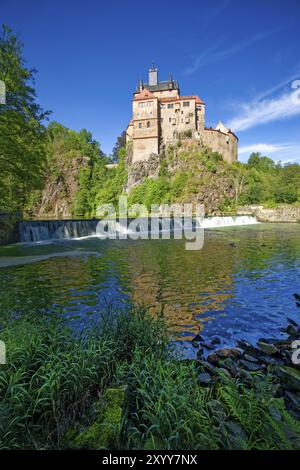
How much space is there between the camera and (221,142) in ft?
234

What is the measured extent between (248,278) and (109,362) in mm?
8841

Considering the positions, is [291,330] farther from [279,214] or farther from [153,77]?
[153,77]

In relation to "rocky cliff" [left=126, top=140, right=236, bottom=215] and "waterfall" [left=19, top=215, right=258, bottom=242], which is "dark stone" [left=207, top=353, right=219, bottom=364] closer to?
"waterfall" [left=19, top=215, right=258, bottom=242]

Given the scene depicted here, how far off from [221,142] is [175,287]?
69.3m

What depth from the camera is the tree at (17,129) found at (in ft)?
46.5

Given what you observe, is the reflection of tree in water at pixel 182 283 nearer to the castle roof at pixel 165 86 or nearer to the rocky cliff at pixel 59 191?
the rocky cliff at pixel 59 191

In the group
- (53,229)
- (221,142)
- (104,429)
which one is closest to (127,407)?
(104,429)

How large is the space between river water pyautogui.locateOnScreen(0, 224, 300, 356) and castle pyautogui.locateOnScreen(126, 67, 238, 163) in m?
52.9

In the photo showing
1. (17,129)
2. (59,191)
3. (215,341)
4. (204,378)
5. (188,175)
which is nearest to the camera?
(204,378)

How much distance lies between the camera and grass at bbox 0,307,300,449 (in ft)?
8.71

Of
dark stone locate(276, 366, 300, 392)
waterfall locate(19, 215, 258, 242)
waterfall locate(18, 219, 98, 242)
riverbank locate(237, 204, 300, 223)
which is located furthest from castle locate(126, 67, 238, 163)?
dark stone locate(276, 366, 300, 392)
